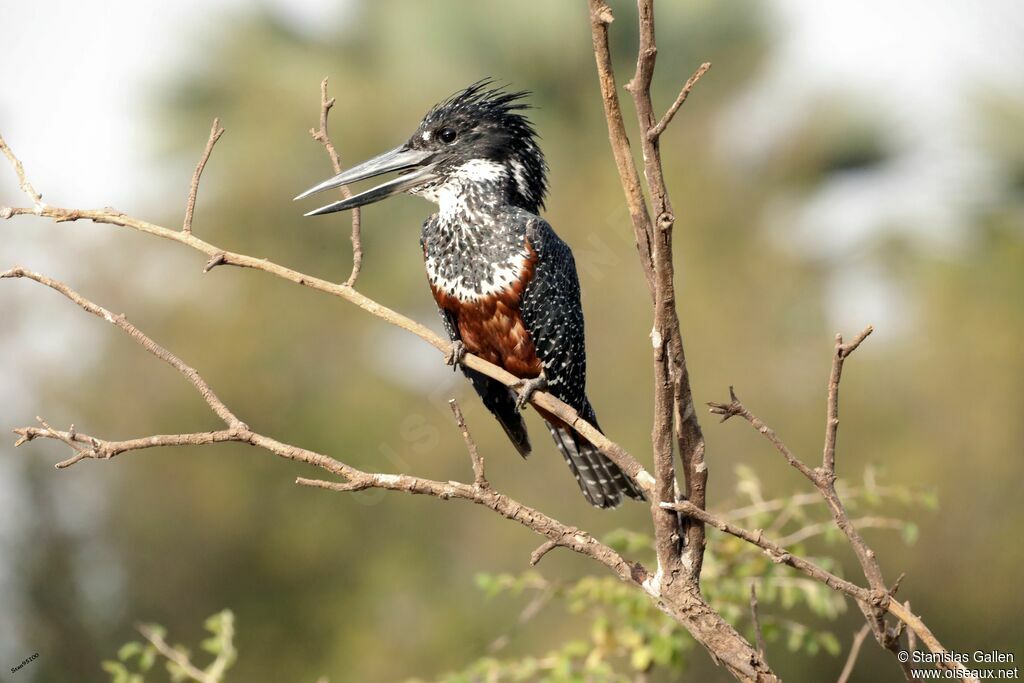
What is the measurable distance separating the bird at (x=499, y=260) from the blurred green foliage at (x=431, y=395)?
3.35 meters

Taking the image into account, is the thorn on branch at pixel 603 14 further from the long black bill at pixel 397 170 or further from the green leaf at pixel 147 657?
the green leaf at pixel 147 657

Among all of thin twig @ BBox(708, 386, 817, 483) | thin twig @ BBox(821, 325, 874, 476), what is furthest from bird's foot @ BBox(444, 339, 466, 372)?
thin twig @ BBox(821, 325, 874, 476)

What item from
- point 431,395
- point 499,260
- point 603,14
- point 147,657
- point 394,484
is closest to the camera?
point 603,14

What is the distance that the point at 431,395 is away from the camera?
836cm

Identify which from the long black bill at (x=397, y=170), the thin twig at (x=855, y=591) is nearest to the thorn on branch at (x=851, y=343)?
the thin twig at (x=855, y=591)

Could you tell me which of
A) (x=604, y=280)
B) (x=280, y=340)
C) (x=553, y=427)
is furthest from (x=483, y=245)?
(x=280, y=340)

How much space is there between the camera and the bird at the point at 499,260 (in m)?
3.33

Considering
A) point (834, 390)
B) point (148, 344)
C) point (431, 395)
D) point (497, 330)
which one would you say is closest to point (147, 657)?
point (148, 344)

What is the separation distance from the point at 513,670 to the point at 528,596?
5.86m

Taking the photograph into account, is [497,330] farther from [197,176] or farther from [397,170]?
[197,176]

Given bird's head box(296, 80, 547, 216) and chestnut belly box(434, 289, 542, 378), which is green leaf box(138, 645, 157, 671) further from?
bird's head box(296, 80, 547, 216)

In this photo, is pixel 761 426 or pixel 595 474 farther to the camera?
pixel 595 474

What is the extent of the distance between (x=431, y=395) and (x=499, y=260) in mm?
5105

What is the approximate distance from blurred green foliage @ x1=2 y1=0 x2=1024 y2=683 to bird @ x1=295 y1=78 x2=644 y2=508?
3.35m
